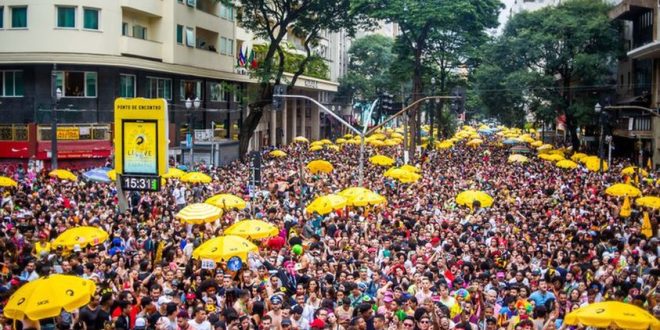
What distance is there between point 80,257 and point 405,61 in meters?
44.2

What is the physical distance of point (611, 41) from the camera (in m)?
52.0

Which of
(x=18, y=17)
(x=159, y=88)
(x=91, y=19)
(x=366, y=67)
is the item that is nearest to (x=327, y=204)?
(x=91, y=19)

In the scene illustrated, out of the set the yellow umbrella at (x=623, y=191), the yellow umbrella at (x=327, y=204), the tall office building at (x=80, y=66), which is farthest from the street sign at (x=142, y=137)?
the tall office building at (x=80, y=66)

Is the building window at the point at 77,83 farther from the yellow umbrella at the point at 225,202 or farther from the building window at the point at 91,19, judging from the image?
the yellow umbrella at the point at 225,202

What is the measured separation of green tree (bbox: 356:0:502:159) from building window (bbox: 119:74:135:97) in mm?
13726

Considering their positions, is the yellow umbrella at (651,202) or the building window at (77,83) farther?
the building window at (77,83)

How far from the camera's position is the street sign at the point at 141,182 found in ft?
65.1

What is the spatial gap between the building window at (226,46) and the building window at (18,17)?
15.8m

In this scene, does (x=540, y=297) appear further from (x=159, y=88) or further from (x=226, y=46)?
(x=226, y=46)

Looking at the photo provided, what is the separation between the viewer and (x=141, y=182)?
784 inches

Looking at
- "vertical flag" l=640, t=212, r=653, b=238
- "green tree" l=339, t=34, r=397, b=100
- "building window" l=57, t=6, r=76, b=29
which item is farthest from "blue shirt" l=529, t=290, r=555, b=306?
"green tree" l=339, t=34, r=397, b=100

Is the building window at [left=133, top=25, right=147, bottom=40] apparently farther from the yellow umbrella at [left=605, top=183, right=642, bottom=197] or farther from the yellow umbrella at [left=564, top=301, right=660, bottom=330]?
the yellow umbrella at [left=564, top=301, right=660, bottom=330]

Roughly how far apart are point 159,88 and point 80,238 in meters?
30.9

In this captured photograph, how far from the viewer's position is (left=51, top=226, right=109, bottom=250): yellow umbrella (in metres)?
15.6
